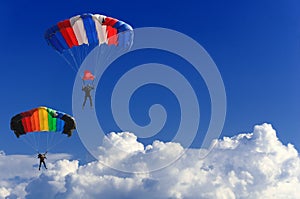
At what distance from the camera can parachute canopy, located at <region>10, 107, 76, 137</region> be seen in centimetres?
18825

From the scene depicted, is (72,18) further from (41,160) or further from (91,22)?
(41,160)

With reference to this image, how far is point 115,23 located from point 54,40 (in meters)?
7.50

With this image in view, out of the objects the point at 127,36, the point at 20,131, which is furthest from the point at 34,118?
the point at 127,36

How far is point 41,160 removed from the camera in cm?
19125

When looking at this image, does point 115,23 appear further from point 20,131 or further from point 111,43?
point 20,131

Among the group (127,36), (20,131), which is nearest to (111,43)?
(127,36)

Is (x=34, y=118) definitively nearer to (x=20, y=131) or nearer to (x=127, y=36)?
(x=20, y=131)

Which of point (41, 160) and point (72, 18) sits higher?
point (72, 18)

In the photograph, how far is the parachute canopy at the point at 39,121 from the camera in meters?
188

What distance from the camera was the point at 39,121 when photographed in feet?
620

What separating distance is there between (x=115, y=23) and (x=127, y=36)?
2.60 metres

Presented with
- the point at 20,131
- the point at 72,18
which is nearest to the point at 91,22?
the point at 72,18

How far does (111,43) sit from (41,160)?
1642 centimetres

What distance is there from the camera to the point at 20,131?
188750 millimetres
